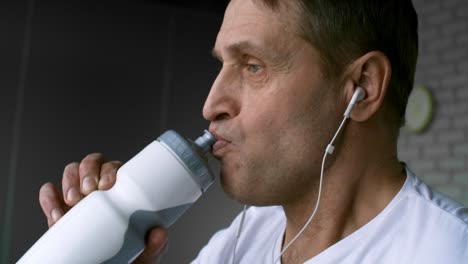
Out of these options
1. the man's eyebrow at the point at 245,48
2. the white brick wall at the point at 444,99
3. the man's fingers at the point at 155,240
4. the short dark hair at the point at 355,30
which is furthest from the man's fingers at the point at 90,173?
the white brick wall at the point at 444,99

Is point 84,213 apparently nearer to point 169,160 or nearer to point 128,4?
point 169,160

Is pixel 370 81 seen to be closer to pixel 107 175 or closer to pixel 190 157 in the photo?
pixel 190 157

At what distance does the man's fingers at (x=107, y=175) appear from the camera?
32.3 inches

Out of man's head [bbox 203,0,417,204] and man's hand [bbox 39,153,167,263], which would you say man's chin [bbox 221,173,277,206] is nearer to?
man's head [bbox 203,0,417,204]

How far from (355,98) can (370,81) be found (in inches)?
2.6

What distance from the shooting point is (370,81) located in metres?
0.95

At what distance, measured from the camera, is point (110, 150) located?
3.25 metres

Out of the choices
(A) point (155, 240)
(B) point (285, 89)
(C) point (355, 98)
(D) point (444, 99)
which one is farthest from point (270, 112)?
(D) point (444, 99)

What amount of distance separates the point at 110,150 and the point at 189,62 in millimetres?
853

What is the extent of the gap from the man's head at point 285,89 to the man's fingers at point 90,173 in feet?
0.73

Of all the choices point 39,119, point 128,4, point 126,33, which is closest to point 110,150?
point 39,119

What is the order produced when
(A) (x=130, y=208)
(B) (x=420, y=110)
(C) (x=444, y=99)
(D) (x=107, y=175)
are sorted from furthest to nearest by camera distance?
(B) (x=420, y=110)
(C) (x=444, y=99)
(D) (x=107, y=175)
(A) (x=130, y=208)

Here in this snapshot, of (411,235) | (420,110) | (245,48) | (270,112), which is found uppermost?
(245,48)

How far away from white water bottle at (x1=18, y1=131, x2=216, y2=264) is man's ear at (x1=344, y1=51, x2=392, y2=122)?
0.32 metres
